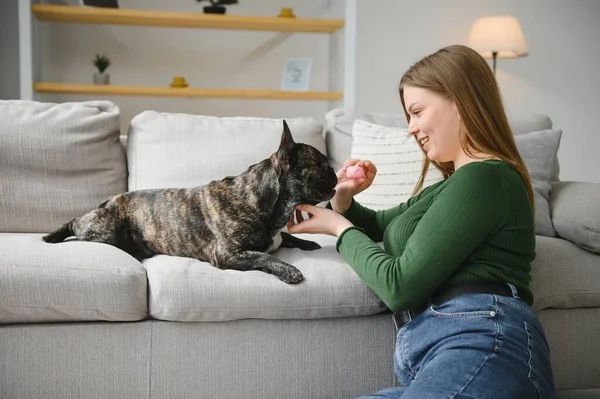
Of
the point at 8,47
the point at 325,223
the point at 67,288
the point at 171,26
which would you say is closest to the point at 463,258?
the point at 325,223

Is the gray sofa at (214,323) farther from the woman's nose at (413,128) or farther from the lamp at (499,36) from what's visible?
the lamp at (499,36)

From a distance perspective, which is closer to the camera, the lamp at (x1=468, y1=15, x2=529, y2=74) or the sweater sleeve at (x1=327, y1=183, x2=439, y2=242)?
the sweater sleeve at (x1=327, y1=183, x2=439, y2=242)

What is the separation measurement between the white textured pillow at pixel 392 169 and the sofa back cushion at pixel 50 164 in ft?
3.19

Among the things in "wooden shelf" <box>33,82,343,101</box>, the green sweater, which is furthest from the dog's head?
"wooden shelf" <box>33,82,343,101</box>

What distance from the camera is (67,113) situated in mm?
2605

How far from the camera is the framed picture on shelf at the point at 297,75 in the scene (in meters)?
4.98

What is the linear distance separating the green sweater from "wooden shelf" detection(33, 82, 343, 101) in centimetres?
325

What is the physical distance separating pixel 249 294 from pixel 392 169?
0.94 m

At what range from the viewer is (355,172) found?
1.97 m

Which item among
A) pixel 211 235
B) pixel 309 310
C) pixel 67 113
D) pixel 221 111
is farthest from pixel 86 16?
pixel 309 310

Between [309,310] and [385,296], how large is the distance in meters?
0.44

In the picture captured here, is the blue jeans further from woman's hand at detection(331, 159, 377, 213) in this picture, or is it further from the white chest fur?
the white chest fur

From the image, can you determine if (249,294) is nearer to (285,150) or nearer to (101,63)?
(285,150)

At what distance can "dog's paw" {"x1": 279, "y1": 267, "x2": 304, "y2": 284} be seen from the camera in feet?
6.30
